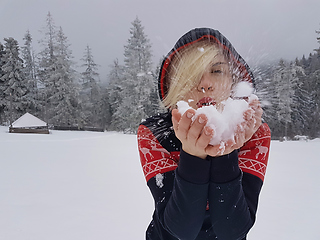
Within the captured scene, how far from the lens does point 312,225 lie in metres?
3.77

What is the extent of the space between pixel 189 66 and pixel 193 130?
550mm

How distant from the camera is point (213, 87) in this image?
111 cm

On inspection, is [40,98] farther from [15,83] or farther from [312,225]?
[312,225]

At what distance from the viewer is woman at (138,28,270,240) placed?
88 cm

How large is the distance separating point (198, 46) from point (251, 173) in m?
0.82

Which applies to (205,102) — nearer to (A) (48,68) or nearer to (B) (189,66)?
(B) (189,66)

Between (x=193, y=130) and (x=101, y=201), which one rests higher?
(x=193, y=130)

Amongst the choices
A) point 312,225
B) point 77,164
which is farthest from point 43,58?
point 312,225

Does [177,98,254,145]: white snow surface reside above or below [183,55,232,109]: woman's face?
below

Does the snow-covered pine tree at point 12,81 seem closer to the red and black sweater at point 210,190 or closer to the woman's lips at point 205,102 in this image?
the red and black sweater at point 210,190

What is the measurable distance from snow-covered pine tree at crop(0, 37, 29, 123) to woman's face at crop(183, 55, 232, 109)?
3313cm

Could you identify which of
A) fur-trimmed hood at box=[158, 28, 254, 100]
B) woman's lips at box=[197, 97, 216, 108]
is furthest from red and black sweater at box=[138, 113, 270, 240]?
fur-trimmed hood at box=[158, 28, 254, 100]

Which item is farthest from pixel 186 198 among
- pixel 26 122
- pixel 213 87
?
pixel 26 122

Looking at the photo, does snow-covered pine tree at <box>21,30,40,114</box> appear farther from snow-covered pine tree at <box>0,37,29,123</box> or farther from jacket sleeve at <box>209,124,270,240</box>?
jacket sleeve at <box>209,124,270,240</box>
